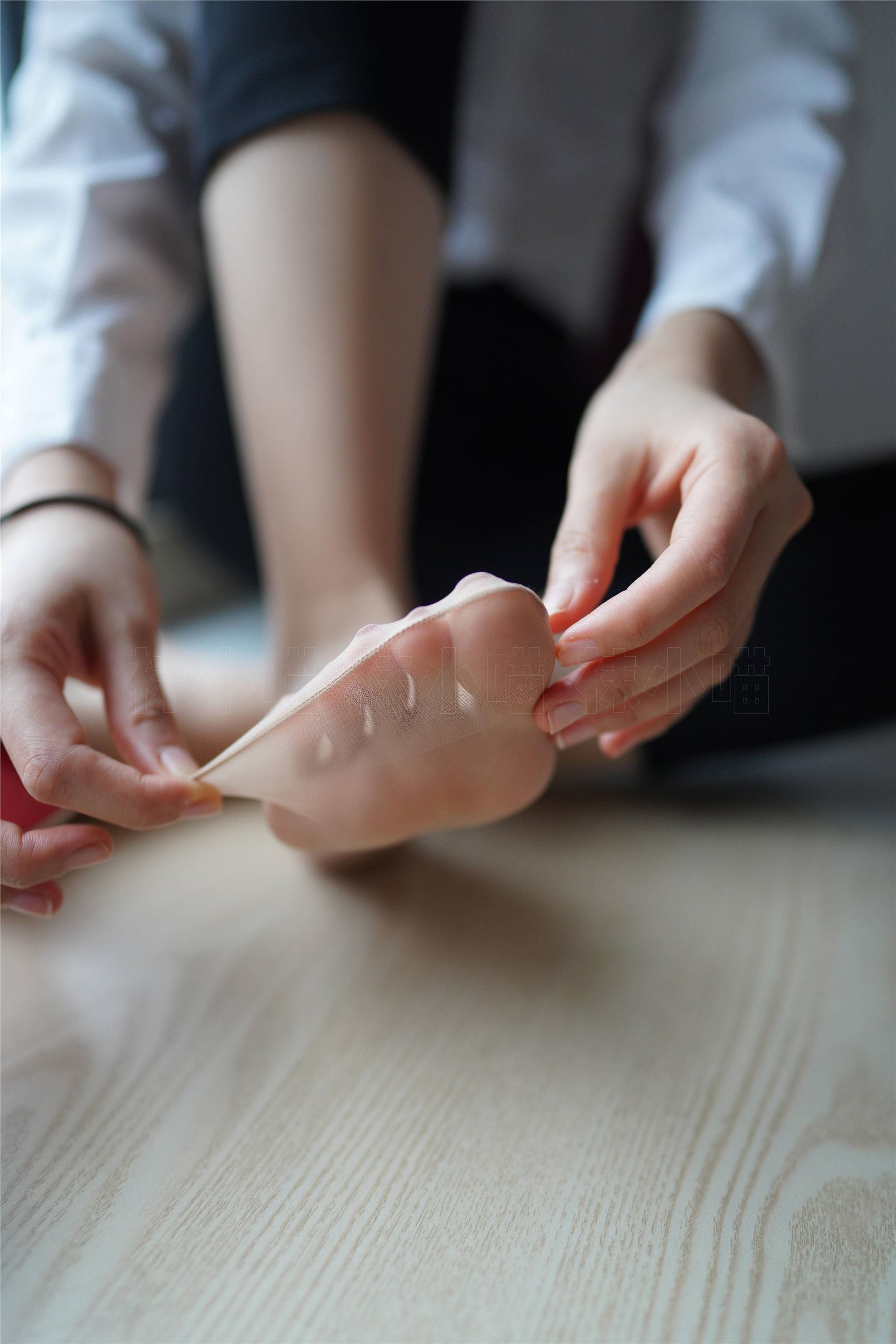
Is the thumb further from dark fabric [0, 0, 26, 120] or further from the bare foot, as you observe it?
dark fabric [0, 0, 26, 120]

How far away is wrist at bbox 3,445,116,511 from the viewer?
0.32 metres

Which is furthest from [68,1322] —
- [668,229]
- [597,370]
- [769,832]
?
[597,370]

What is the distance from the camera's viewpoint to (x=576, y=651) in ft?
0.70

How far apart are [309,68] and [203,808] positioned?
0.94 feet

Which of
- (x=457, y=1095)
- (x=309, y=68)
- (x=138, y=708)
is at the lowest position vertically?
(x=457, y=1095)

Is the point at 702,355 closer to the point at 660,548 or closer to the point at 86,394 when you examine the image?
the point at 660,548

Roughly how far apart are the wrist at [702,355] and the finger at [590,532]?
0.20 ft

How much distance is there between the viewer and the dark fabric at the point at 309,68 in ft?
1.14

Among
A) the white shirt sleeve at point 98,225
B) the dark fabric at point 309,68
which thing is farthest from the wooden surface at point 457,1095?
the dark fabric at point 309,68

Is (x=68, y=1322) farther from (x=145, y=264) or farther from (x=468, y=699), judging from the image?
(x=145, y=264)

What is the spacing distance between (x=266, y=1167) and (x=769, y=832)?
246 millimetres

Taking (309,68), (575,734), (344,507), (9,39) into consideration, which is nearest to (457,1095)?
(575,734)

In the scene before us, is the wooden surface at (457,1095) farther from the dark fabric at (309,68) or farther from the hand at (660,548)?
the dark fabric at (309,68)

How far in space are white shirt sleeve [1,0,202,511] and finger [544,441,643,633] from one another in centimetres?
20
